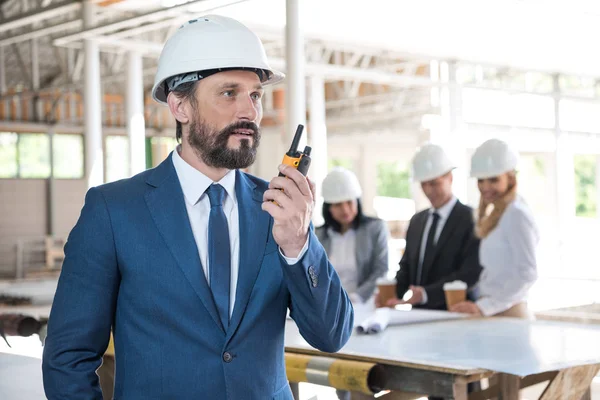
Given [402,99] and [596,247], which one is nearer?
[596,247]

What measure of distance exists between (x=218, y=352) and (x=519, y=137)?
16.5 metres

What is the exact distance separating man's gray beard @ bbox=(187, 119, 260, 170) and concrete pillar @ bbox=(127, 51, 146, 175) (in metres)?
11.4

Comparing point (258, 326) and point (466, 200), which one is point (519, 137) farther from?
point (258, 326)

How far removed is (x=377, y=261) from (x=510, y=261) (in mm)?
1574

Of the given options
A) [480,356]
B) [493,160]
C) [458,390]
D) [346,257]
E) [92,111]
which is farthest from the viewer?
[92,111]

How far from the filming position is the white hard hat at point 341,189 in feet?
23.4

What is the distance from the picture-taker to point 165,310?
78.5 inches

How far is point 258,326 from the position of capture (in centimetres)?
205

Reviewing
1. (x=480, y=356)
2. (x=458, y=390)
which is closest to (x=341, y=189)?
(x=480, y=356)

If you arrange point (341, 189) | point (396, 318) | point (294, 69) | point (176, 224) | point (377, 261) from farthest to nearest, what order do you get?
point (294, 69), point (341, 189), point (377, 261), point (396, 318), point (176, 224)

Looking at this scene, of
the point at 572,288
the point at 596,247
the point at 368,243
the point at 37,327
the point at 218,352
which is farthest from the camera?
the point at 596,247

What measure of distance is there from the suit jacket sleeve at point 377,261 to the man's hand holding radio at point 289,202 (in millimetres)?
4851

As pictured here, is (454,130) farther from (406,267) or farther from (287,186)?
(287,186)

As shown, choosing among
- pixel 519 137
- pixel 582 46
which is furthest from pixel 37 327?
pixel 519 137
